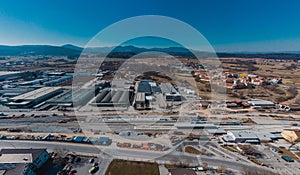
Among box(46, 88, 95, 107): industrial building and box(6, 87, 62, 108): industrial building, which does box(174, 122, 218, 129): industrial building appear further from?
box(6, 87, 62, 108): industrial building

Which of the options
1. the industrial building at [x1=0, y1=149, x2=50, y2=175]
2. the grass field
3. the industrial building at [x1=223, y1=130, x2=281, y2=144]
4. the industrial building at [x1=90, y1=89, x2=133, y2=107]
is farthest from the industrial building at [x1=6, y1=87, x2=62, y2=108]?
the industrial building at [x1=223, y1=130, x2=281, y2=144]

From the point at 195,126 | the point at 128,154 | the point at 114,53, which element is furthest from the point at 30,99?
the point at 114,53

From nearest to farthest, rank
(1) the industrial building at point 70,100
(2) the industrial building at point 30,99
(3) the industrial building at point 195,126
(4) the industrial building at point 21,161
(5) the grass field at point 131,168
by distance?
1. (4) the industrial building at point 21,161
2. (5) the grass field at point 131,168
3. (3) the industrial building at point 195,126
4. (2) the industrial building at point 30,99
5. (1) the industrial building at point 70,100

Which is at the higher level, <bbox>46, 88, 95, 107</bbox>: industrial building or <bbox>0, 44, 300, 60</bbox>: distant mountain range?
<bbox>0, 44, 300, 60</bbox>: distant mountain range

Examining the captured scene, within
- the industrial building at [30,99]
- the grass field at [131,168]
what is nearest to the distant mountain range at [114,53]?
the industrial building at [30,99]

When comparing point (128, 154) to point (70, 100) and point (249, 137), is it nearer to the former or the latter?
point (249, 137)

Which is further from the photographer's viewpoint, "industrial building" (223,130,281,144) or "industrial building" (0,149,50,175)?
"industrial building" (223,130,281,144)

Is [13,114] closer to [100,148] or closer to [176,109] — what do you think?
[100,148]

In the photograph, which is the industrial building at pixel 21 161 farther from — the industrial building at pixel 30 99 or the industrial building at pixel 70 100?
the industrial building at pixel 30 99


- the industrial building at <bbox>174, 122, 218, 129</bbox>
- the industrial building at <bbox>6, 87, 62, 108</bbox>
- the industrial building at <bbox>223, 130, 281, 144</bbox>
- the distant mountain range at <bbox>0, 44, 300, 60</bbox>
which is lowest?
the industrial building at <bbox>223, 130, 281, 144</bbox>
